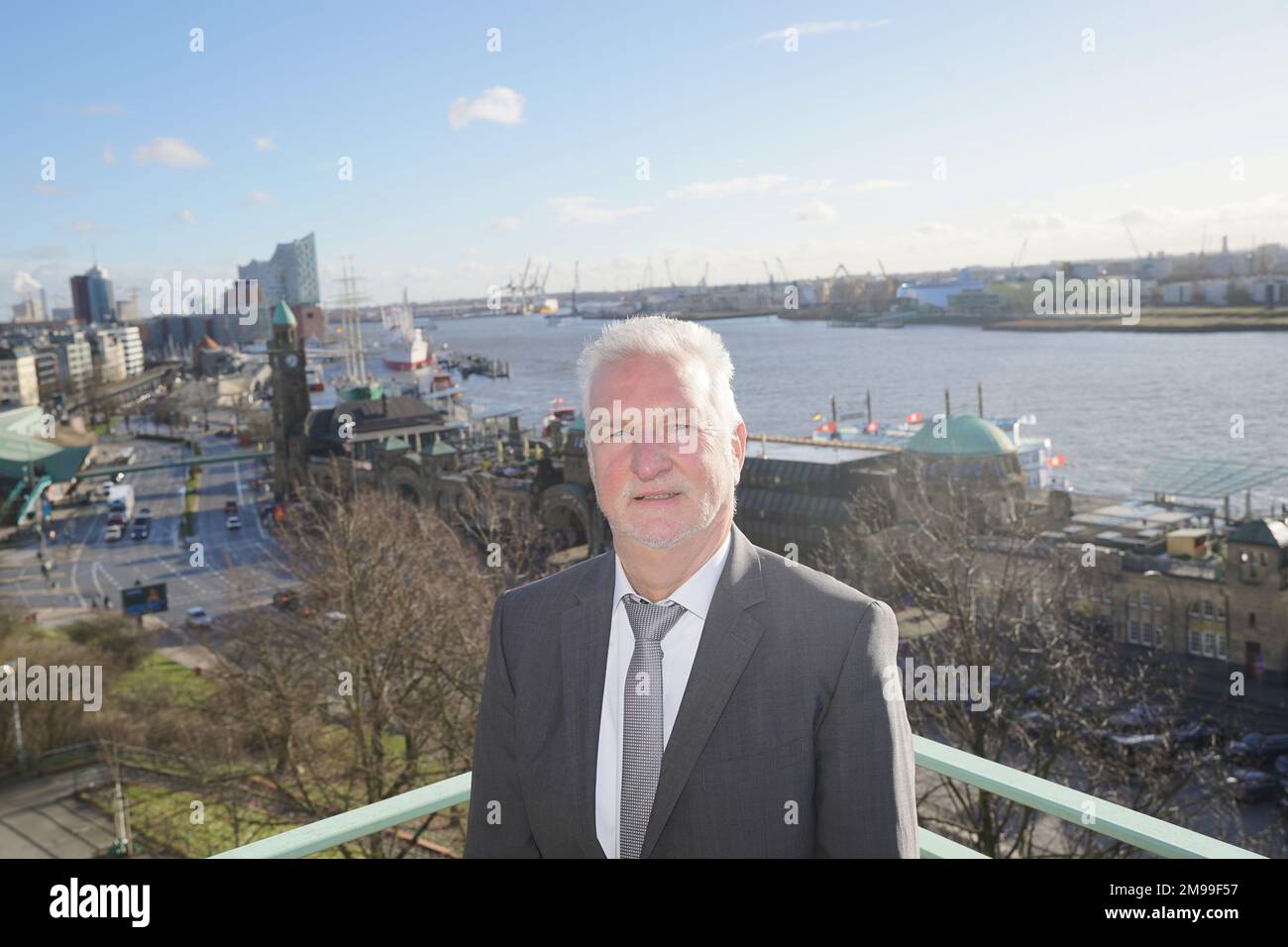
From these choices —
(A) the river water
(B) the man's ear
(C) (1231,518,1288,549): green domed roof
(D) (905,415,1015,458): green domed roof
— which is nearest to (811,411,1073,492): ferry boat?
(A) the river water

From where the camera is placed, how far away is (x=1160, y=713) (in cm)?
1545

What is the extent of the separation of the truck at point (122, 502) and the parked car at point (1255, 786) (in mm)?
39026

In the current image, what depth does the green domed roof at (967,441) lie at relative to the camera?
2653cm

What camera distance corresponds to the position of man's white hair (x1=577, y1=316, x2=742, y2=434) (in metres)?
1.65

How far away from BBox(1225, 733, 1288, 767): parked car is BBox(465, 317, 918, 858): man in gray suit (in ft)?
54.9

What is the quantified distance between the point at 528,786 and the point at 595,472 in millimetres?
501

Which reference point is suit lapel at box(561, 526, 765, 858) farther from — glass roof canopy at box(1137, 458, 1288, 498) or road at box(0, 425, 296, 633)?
glass roof canopy at box(1137, 458, 1288, 498)

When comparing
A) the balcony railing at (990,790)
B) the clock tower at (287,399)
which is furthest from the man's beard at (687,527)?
the clock tower at (287,399)

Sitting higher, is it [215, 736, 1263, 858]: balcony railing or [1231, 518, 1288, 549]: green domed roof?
[215, 736, 1263, 858]: balcony railing

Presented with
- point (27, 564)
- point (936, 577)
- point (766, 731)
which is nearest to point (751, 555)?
point (766, 731)

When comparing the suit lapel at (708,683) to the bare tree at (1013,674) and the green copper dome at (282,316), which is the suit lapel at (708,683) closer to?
the bare tree at (1013,674)

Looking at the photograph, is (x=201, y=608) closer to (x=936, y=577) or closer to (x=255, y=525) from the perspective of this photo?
(x=255, y=525)

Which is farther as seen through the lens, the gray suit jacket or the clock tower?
the clock tower
